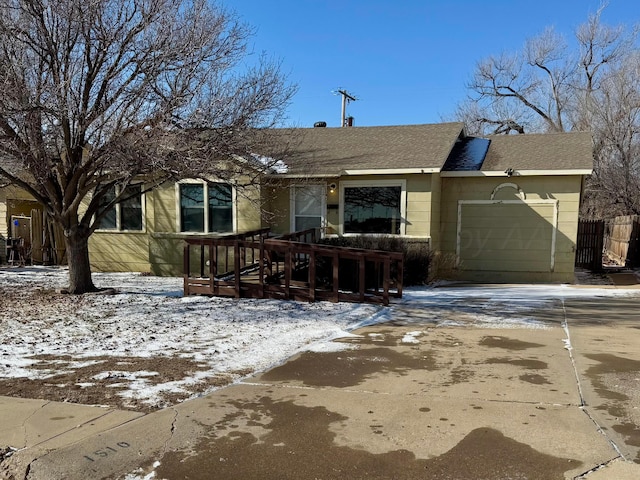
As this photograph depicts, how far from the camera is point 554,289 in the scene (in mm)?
11383

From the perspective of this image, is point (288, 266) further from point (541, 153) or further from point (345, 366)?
point (541, 153)

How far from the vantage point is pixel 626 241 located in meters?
18.3

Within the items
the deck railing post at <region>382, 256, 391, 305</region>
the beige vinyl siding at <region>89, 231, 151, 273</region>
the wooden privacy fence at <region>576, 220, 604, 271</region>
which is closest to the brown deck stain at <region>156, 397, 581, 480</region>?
the deck railing post at <region>382, 256, 391, 305</region>

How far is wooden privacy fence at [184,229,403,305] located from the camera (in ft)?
29.6

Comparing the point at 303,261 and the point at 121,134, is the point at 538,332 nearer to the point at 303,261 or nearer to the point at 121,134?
the point at 303,261

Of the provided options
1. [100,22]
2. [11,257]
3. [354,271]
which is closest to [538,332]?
[354,271]

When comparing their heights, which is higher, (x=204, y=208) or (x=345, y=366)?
(x=204, y=208)

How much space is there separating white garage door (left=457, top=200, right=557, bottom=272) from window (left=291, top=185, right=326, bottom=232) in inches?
155

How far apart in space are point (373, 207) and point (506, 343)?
7553mm

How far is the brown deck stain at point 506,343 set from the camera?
6088 mm

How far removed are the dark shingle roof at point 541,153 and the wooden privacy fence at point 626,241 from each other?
4914 millimetres

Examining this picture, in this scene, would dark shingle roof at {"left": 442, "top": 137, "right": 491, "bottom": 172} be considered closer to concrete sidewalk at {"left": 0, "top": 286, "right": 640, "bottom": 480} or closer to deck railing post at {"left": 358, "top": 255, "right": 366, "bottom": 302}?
deck railing post at {"left": 358, "top": 255, "right": 366, "bottom": 302}

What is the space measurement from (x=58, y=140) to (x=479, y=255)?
421 inches

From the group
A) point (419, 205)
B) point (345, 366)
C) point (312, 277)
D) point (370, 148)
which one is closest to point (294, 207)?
point (370, 148)
